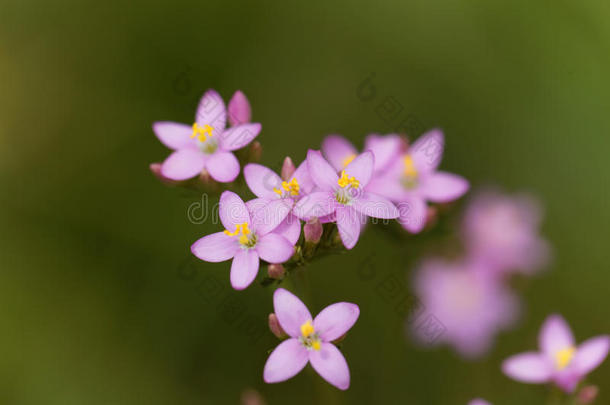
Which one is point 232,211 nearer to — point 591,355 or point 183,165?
point 183,165

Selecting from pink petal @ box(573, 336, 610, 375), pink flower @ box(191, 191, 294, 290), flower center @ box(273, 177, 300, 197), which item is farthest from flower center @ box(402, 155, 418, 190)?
pink petal @ box(573, 336, 610, 375)

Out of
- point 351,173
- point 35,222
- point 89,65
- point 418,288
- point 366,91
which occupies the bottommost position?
point 35,222

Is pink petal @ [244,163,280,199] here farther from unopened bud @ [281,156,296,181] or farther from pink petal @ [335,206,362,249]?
pink petal @ [335,206,362,249]

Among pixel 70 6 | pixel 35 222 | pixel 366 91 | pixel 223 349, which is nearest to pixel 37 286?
pixel 35 222

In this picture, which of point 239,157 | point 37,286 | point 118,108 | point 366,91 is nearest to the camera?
point 239,157

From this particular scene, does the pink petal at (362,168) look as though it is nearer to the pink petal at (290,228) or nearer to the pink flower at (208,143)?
the pink petal at (290,228)

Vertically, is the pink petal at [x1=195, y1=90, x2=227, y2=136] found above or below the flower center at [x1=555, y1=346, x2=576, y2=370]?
above

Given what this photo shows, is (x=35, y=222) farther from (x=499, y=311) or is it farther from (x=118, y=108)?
(x=499, y=311)
